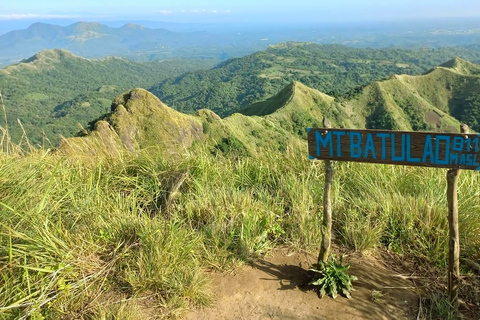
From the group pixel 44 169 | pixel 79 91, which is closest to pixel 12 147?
pixel 44 169

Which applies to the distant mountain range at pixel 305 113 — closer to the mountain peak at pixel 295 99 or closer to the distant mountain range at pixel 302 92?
the mountain peak at pixel 295 99

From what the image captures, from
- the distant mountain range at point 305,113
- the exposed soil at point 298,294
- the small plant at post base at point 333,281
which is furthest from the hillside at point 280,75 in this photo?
the small plant at post base at point 333,281

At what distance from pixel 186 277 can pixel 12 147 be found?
273cm

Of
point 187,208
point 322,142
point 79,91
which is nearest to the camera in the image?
point 322,142

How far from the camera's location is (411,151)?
2.57 m

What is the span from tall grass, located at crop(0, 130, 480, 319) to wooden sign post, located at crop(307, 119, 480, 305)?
0.51 m

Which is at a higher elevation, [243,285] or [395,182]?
[395,182]

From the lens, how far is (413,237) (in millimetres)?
3289

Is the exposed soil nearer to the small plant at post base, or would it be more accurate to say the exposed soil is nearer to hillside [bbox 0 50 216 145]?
the small plant at post base

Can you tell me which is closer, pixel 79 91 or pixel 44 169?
pixel 44 169

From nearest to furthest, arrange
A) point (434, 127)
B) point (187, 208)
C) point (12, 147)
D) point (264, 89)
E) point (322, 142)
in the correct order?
point (322, 142)
point (187, 208)
point (12, 147)
point (434, 127)
point (264, 89)

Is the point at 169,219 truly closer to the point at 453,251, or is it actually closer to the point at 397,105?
the point at 453,251

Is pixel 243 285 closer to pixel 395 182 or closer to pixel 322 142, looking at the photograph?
pixel 322 142

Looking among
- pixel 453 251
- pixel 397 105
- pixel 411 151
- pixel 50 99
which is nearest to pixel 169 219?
pixel 411 151
